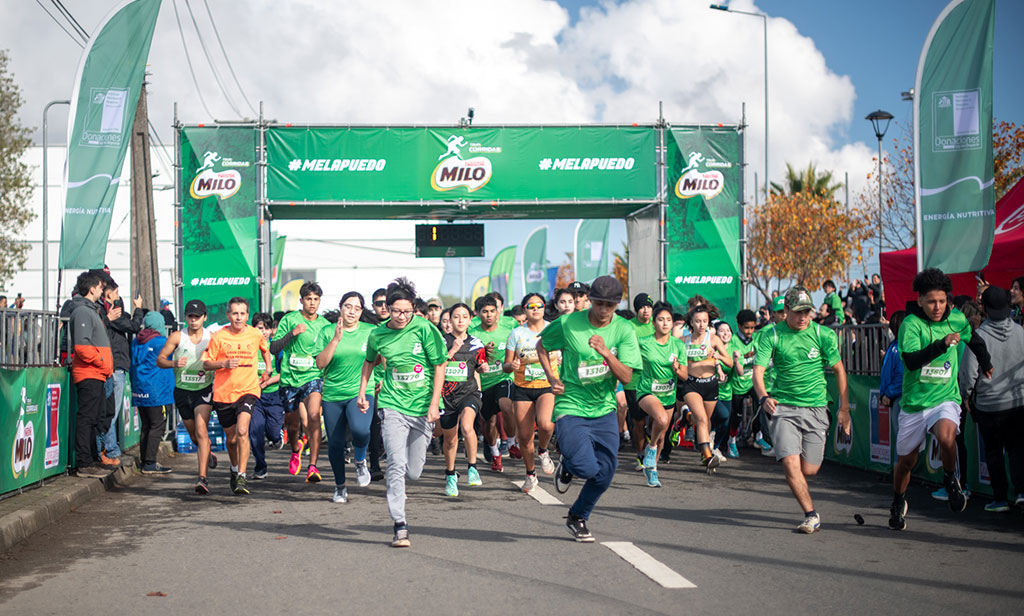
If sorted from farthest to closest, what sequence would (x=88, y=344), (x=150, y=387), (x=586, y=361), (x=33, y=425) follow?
(x=150, y=387) → (x=88, y=344) → (x=33, y=425) → (x=586, y=361)

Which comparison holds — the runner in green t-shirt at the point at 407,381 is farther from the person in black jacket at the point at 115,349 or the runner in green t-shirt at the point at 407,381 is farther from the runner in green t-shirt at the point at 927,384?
the person in black jacket at the point at 115,349

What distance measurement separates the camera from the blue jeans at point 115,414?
12.0 metres

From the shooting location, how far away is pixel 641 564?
6895 mm

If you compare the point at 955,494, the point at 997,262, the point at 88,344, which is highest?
the point at 997,262

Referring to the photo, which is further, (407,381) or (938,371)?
(407,381)

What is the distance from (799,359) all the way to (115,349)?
8083 millimetres

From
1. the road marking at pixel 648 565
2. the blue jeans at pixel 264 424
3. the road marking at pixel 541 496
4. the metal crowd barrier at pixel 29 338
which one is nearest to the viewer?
the road marking at pixel 648 565

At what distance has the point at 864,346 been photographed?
12773mm

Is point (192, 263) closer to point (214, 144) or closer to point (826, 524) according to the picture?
point (214, 144)

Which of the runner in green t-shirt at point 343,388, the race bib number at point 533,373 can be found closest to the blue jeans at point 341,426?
the runner in green t-shirt at point 343,388

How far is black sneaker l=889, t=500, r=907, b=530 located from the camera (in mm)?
8250

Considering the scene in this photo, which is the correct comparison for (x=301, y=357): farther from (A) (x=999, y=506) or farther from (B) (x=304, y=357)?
(A) (x=999, y=506)

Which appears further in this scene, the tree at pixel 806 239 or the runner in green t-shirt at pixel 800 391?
the tree at pixel 806 239

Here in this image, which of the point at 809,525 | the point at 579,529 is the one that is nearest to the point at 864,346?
the point at 809,525
